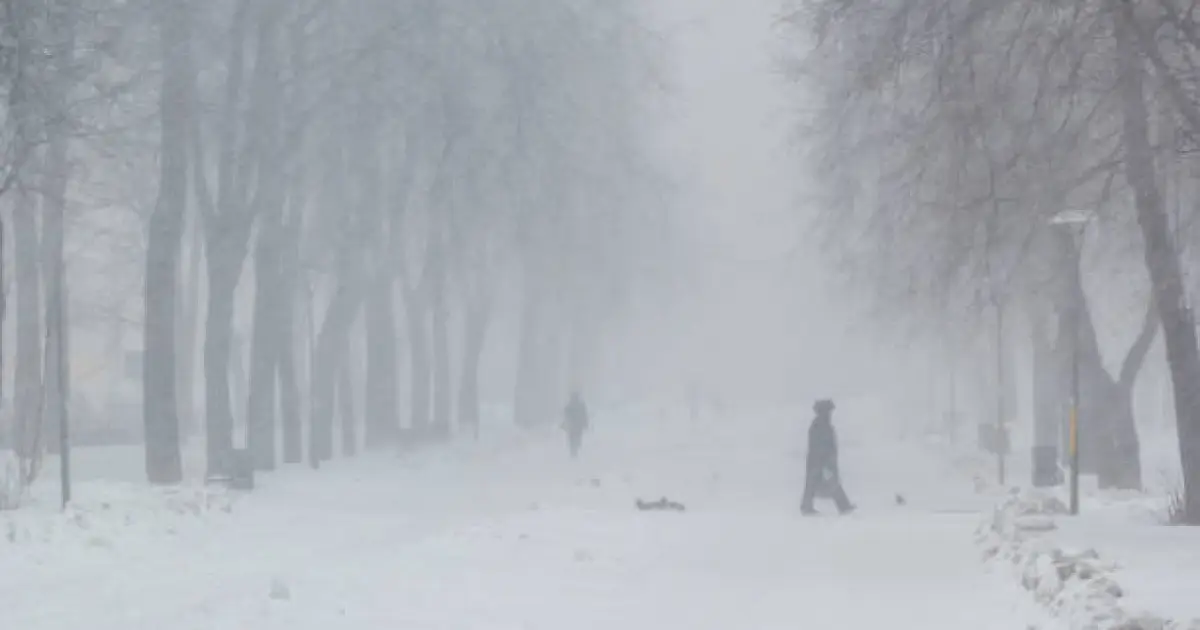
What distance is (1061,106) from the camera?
59.6ft

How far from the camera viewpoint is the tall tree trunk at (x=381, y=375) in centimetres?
3750

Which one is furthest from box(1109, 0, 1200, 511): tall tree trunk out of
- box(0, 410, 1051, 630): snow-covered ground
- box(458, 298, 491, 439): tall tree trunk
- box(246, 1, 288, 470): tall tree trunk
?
box(458, 298, 491, 439): tall tree trunk

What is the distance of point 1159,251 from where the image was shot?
641 inches

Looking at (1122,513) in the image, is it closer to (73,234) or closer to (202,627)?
(202,627)

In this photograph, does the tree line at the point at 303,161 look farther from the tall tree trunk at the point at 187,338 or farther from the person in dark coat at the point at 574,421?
the tall tree trunk at the point at 187,338

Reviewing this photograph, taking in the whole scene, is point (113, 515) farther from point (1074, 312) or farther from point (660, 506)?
point (1074, 312)

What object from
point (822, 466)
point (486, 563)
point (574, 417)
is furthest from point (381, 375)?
point (486, 563)

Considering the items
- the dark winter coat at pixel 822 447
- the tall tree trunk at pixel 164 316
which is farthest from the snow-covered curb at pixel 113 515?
the dark winter coat at pixel 822 447

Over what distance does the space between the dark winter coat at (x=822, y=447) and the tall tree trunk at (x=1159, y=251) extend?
7.32 m

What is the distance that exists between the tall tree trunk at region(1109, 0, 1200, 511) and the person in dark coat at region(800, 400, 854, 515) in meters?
7.20

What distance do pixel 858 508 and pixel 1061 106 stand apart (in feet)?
28.8

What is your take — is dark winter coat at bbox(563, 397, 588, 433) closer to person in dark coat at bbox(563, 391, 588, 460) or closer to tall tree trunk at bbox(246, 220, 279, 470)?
person in dark coat at bbox(563, 391, 588, 460)

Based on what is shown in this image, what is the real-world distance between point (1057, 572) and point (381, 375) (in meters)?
27.0

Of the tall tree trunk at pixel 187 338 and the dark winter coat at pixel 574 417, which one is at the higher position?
the tall tree trunk at pixel 187 338
